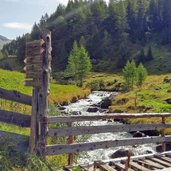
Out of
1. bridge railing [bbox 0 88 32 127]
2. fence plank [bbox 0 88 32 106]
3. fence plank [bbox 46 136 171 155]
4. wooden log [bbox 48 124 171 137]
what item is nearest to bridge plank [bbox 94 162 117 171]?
fence plank [bbox 46 136 171 155]

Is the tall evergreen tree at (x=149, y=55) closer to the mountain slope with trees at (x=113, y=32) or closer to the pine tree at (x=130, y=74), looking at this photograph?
the mountain slope with trees at (x=113, y=32)

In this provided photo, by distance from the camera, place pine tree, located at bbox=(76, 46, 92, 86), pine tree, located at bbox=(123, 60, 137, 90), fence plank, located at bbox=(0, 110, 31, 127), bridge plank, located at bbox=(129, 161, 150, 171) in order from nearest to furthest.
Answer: fence plank, located at bbox=(0, 110, 31, 127) < bridge plank, located at bbox=(129, 161, 150, 171) < pine tree, located at bbox=(123, 60, 137, 90) < pine tree, located at bbox=(76, 46, 92, 86)

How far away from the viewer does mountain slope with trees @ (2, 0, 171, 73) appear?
141250 millimetres

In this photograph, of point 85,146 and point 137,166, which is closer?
point 85,146

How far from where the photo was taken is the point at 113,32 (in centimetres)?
15300

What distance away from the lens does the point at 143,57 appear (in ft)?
427

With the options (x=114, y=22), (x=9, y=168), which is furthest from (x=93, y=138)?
(x=114, y=22)

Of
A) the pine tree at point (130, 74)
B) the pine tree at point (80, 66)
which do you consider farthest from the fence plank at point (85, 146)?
the pine tree at point (80, 66)

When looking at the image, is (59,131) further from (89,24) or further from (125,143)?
(89,24)

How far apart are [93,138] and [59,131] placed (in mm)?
18709

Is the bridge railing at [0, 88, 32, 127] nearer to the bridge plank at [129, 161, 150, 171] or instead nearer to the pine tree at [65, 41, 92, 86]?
the bridge plank at [129, 161, 150, 171]

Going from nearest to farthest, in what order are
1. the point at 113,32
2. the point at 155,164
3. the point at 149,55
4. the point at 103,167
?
the point at 103,167
the point at 155,164
the point at 149,55
the point at 113,32

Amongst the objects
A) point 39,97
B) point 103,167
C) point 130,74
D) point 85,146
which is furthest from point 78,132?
point 130,74

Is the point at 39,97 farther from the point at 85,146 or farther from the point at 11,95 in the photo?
the point at 85,146
